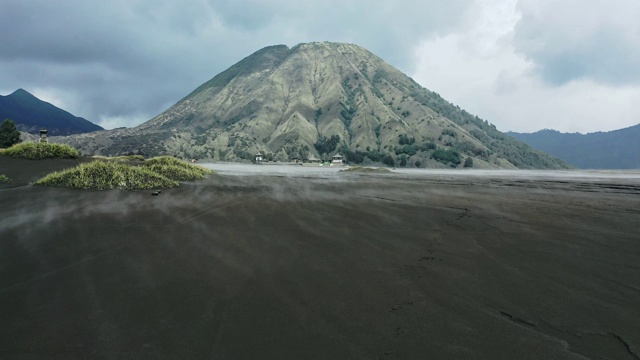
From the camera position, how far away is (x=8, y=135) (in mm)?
73500

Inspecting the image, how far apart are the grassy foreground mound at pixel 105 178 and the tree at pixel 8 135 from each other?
78991 mm

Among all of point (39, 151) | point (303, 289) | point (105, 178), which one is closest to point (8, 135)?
point (39, 151)

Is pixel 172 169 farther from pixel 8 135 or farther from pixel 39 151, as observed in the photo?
pixel 8 135

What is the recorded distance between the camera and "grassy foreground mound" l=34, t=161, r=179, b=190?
14.9 metres

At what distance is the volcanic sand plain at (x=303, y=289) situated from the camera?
385 cm

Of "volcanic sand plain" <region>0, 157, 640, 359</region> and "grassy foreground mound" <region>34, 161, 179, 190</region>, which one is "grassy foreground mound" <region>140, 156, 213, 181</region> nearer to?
"grassy foreground mound" <region>34, 161, 179, 190</region>

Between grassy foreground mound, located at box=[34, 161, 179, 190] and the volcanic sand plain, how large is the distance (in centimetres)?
451

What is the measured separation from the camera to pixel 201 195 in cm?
1664

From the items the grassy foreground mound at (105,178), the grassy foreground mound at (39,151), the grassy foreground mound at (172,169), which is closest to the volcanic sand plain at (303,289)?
the grassy foreground mound at (105,178)

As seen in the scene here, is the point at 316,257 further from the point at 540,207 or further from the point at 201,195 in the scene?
the point at 540,207

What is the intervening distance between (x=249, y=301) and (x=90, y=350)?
2.01 metres

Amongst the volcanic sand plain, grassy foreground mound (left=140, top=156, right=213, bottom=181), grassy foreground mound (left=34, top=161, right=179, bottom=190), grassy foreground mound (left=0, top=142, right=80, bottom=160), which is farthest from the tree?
the volcanic sand plain

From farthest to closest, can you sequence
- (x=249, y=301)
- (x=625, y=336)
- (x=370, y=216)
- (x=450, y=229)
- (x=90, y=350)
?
(x=370, y=216) < (x=450, y=229) < (x=249, y=301) < (x=625, y=336) < (x=90, y=350)

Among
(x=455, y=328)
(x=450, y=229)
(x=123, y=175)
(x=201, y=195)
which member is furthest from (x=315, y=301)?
(x=123, y=175)
